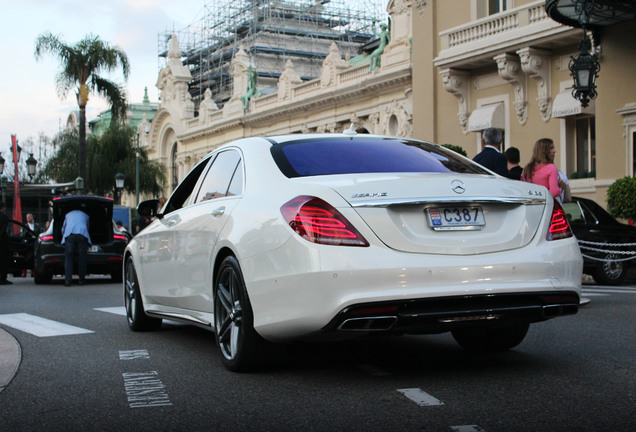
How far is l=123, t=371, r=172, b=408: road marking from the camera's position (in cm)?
483

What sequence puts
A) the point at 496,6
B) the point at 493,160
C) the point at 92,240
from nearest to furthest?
the point at 493,160, the point at 92,240, the point at 496,6

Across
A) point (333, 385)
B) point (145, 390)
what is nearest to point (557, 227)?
point (333, 385)

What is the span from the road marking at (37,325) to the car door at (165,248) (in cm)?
94

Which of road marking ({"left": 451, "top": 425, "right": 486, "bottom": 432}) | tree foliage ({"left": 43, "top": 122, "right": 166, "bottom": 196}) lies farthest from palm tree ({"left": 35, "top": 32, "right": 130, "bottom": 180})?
road marking ({"left": 451, "top": 425, "right": 486, "bottom": 432})

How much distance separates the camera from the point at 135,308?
27.1 ft

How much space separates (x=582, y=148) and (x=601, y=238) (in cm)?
1101

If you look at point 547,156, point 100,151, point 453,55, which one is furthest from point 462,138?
point 100,151

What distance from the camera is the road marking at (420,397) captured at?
181 inches

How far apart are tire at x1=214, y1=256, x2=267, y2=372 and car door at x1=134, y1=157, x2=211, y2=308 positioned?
3.40 ft

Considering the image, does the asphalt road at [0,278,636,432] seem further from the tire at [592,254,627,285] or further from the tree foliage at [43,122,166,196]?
the tree foliage at [43,122,166,196]

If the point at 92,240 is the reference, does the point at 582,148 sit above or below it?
above

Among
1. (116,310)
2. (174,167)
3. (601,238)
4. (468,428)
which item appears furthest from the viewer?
(174,167)

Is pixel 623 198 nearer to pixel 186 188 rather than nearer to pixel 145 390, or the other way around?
pixel 186 188

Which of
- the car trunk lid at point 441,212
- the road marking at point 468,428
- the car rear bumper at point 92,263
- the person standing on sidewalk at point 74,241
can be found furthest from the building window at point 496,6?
the road marking at point 468,428
